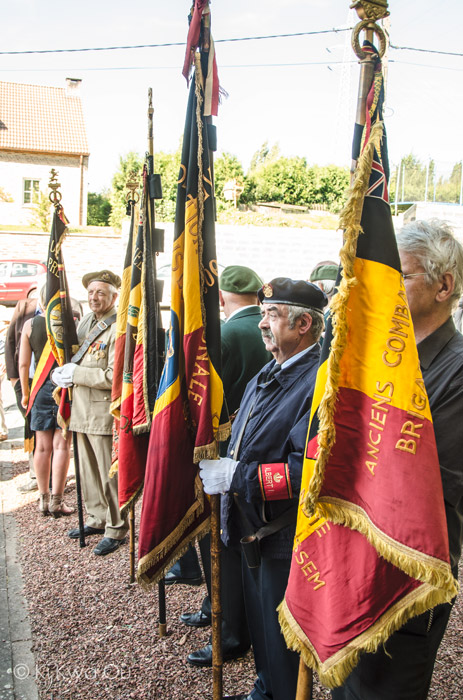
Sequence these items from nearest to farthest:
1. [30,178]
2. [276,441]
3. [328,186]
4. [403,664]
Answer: [403,664] → [276,441] → [30,178] → [328,186]

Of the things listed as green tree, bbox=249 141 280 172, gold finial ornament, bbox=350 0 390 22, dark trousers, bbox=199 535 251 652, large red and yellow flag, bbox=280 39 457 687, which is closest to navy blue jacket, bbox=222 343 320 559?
large red and yellow flag, bbox=280 39 457 687

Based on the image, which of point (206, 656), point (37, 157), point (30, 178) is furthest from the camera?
point (30, 178)

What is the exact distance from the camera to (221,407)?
2.58 meters

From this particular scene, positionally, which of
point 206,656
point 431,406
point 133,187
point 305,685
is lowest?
point 206,656

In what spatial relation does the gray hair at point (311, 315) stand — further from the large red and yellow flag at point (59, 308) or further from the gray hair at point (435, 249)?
the large red and yellow flag at point (59, 308)

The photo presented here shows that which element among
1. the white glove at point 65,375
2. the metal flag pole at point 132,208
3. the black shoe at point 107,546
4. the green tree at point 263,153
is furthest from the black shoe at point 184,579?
the green tree at point 263,153

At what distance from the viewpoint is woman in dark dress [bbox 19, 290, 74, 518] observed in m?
5.22

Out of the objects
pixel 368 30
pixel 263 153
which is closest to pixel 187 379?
pixel 368 30

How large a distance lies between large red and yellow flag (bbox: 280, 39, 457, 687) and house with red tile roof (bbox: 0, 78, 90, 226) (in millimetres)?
29889

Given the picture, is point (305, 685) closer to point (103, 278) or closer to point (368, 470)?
point (368, 470)

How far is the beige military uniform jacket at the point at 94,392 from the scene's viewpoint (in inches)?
180

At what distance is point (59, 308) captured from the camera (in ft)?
15.5

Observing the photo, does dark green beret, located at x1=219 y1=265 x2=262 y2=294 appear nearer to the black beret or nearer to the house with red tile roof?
the black beret

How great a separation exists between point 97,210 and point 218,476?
35162 mm
